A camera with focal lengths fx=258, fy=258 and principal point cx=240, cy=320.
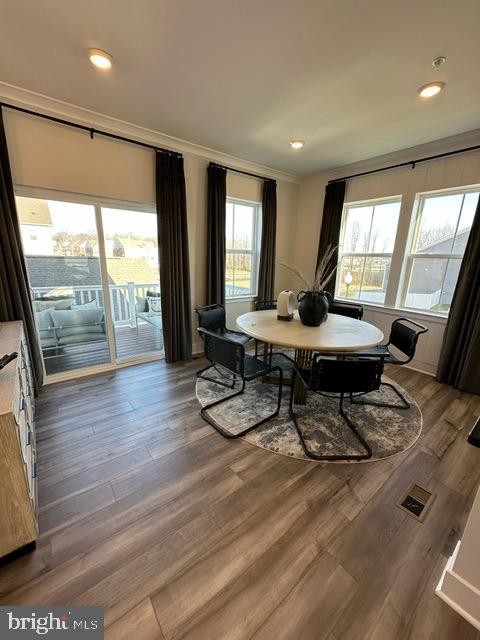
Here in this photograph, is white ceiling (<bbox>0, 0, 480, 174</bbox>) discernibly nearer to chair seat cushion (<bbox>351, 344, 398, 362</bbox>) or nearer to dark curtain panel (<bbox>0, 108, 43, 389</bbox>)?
dark curtain panel (<bbox>0, 108, 43, 389</bbox>)

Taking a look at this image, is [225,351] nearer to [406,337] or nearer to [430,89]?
[406,337]

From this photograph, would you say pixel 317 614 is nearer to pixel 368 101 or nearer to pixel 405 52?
pixel 405 52

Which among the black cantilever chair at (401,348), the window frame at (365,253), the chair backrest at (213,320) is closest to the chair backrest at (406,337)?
the black cantilever chair at (401,348)

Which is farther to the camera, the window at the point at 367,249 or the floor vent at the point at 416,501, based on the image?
the window at the point at 367,249

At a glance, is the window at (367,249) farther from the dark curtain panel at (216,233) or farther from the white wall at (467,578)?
the white wall at (467,578)

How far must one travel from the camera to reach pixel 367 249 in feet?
12.8

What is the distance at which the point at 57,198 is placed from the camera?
2660 mm

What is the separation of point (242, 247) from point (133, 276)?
1.76 meters

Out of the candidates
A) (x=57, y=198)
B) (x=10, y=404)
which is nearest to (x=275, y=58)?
(x=57, y=198)

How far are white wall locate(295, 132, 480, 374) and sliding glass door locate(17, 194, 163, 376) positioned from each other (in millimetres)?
2781

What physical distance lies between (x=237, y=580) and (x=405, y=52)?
3.21 meters

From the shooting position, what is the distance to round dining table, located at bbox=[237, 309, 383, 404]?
2080mm

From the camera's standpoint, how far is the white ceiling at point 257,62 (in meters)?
1.46

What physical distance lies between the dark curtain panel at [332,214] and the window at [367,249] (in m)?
0.16
